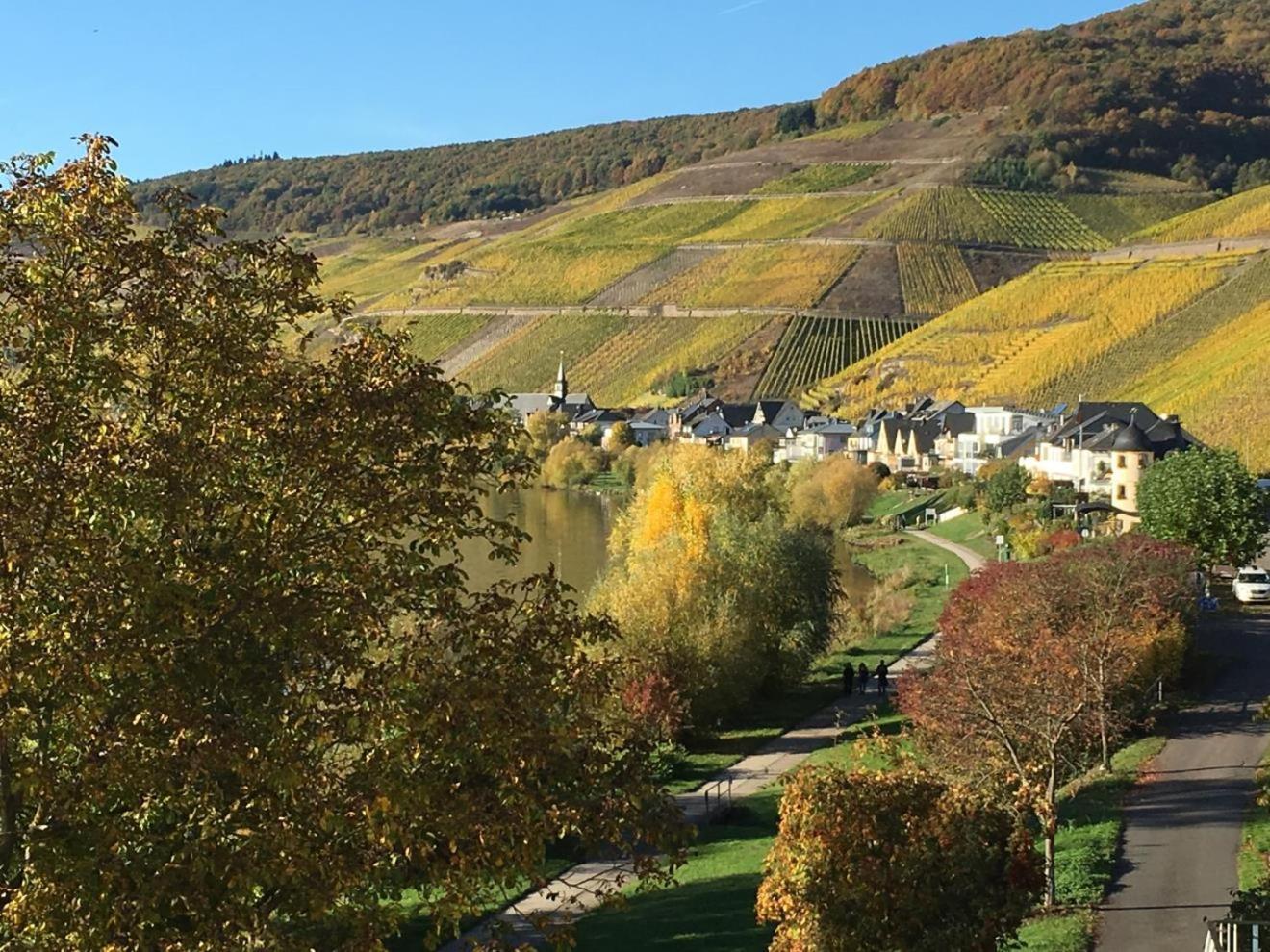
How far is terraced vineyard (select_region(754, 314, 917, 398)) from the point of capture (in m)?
136

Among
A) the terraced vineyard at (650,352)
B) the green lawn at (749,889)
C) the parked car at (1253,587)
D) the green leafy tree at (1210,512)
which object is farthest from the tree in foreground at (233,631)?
the terraced vineyard at (650,352)

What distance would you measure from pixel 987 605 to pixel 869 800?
14.5m

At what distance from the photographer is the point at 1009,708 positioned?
2153cm

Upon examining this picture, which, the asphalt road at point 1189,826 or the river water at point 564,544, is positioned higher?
the river water at point 564,544

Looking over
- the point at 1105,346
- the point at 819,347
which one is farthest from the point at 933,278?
the point at 1105,346

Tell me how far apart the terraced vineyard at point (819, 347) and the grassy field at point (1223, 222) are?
22.4 meters

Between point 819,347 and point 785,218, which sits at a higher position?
point 785,218

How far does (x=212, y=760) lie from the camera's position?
330 inches

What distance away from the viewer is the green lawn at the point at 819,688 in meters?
→ 32.8

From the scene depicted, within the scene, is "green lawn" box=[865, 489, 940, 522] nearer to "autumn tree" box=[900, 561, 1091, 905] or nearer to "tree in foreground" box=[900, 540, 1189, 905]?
"tree in foreground" box=[900, 540, 1189, 905]

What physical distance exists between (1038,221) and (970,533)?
356 ft

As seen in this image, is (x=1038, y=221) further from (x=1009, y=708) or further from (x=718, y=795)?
(x=1009, y=708)

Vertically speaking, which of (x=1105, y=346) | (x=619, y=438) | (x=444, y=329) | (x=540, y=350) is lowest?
(x=619, y=438)

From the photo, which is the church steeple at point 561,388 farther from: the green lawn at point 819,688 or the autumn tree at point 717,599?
the autumn tree at point 717,599
